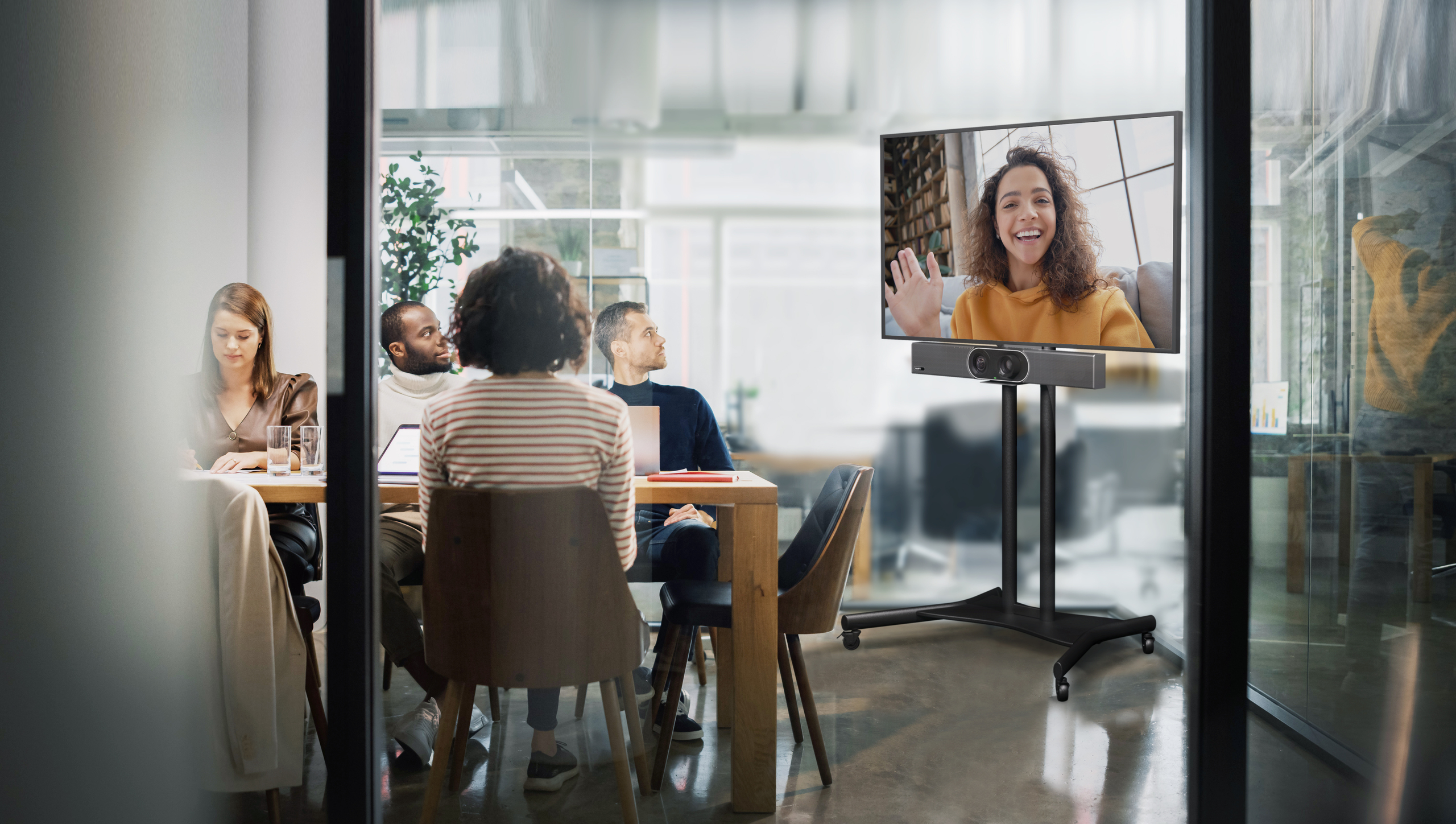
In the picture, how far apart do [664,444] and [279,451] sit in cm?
98

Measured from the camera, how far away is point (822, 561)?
214 cm

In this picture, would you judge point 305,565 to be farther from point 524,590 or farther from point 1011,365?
point 1011,365

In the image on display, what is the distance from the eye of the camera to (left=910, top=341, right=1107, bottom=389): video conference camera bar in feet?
9.68

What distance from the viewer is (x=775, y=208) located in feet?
11.5

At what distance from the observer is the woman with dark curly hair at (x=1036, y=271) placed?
2.96 m

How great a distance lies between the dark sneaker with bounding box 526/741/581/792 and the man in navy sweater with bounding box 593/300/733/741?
221mm

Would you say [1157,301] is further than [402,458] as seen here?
Yes

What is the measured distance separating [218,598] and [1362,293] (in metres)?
2.54

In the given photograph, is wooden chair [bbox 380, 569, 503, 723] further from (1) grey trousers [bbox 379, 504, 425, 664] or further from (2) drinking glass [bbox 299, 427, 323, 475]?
(2) drinking glass [bbox 299, 427, 323, 475]

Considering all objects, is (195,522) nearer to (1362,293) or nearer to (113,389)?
(113,389)

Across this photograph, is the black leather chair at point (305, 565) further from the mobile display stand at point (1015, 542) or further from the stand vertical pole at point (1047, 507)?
the stand vertical pole at point (1047, 507)

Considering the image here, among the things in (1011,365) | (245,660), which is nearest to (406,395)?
(245,660)

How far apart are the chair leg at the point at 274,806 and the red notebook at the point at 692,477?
102 cm

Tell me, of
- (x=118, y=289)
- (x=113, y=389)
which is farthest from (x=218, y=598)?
(x=118, y=289)
